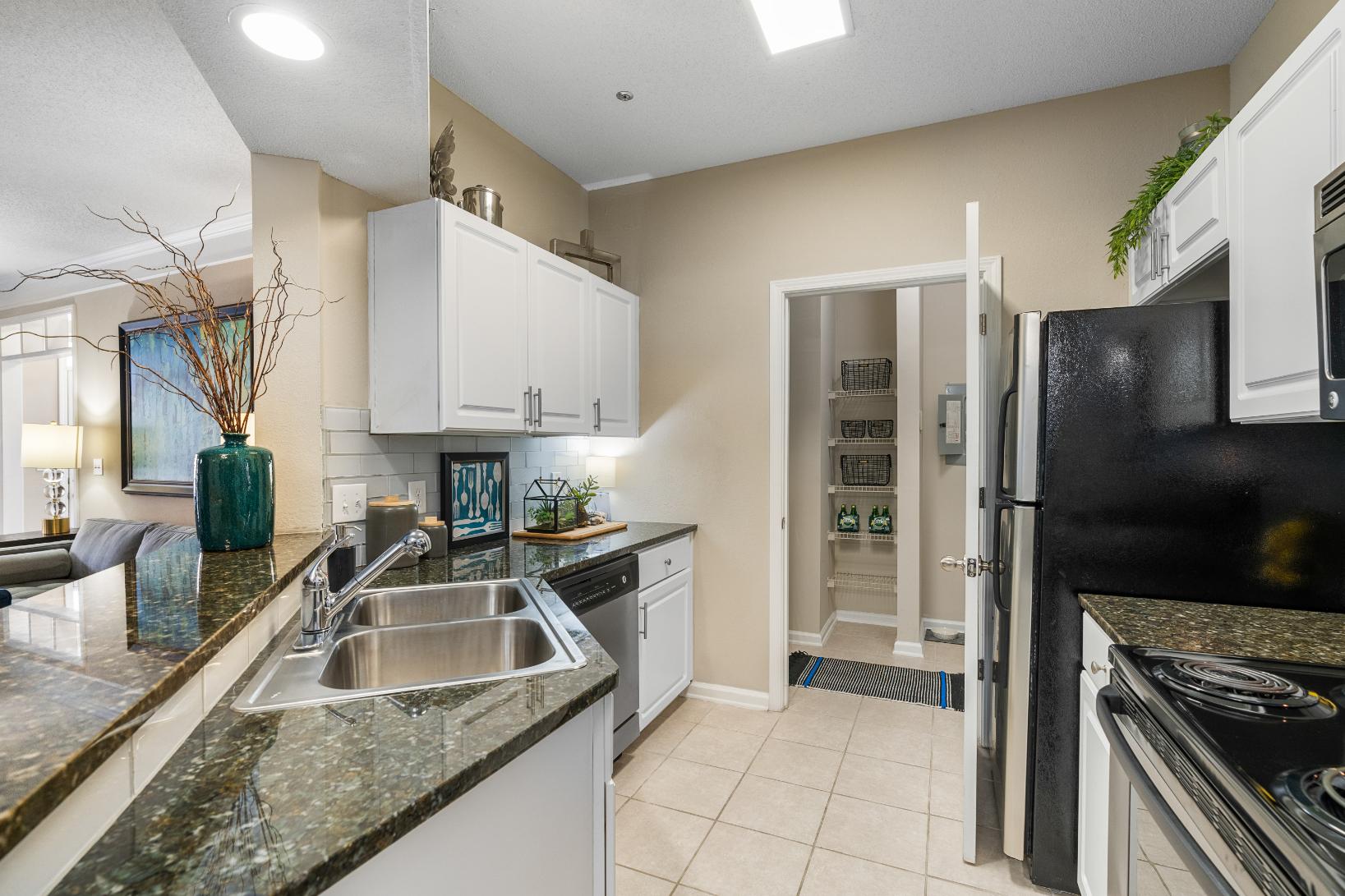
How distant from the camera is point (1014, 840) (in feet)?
6.31

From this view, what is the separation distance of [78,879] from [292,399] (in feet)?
5.67

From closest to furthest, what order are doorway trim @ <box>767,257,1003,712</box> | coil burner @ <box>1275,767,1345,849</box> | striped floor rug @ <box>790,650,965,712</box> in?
coil burner @ <box>1275,767,1345,849</box>
doorway trim @ <box>767,257,1003,712</box>
striped floor rug @ <box>790,650,965,712</box>

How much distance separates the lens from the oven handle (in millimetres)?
921

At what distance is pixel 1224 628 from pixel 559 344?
92.9 inches

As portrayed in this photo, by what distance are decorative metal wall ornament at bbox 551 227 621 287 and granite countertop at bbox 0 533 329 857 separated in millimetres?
1923

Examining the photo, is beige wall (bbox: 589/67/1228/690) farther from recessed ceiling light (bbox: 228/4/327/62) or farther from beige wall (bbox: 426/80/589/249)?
recessed ceiling light (bbox: 228/4/327/62)

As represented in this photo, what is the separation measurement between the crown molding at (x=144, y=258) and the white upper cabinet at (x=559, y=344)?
2162 mm

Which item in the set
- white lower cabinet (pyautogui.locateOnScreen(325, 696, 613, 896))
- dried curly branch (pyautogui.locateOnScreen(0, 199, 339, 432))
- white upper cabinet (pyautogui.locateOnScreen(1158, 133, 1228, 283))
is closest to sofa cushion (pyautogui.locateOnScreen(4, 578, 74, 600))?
dried curly branch (pyautogui.locateOnScreen(0, 199, 339, 432))

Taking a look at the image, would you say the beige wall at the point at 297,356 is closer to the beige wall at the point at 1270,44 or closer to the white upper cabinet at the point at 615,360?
the white upper cabinet at the point at 615,360

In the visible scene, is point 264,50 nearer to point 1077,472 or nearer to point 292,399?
point 292,399

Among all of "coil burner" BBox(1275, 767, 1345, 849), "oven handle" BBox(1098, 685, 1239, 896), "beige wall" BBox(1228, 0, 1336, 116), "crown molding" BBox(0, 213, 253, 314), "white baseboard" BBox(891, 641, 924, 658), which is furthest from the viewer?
"white baseboard" BBox(891, 641, 924, 658)

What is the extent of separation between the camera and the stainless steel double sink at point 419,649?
108 cm

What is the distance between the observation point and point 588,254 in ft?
10.2

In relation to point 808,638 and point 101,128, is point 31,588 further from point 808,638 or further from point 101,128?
point 808,638
